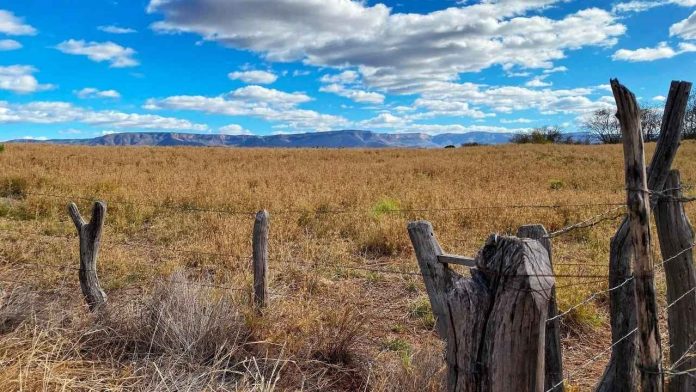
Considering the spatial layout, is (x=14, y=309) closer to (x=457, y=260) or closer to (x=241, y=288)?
(x=241, y=288)

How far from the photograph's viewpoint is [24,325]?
4.14 metres

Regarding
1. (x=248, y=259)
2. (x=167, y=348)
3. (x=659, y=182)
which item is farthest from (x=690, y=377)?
(x=248, y=259)

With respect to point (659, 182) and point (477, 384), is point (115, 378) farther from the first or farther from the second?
point (659, 182)

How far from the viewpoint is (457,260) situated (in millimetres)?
3092

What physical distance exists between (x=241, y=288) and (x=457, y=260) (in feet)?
8.59

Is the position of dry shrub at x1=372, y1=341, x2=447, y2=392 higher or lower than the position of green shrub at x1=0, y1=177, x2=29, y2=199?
lower

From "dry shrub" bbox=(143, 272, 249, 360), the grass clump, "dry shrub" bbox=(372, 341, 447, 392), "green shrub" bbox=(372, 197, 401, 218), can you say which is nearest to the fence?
"dry shrub" bbox=(372, 341, 447, 392)

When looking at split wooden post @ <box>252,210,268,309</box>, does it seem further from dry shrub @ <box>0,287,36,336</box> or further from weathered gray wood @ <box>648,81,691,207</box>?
weathered gray wood @ <box>648,81,691,207</box>

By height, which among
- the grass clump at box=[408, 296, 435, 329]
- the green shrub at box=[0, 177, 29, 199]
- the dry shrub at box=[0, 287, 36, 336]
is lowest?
the grass clump at box=[408, 296, 435, 329]

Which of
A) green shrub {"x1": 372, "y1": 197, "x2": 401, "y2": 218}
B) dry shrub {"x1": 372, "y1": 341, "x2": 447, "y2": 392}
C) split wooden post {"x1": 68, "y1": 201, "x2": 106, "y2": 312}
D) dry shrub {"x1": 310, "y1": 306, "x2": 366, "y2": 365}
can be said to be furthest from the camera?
green shrub {"x1": 372, "y1": 197, "x2": 401, "y2": 218}

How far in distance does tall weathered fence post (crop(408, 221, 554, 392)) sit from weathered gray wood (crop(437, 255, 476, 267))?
2.84ft

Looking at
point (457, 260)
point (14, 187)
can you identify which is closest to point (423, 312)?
point (457, 260)

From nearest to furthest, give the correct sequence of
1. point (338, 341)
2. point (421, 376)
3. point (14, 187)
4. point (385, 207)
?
point (421, 376) < point (338, 341) < point (385, 207) < point (14, 187)

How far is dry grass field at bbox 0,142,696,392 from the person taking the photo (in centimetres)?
373
